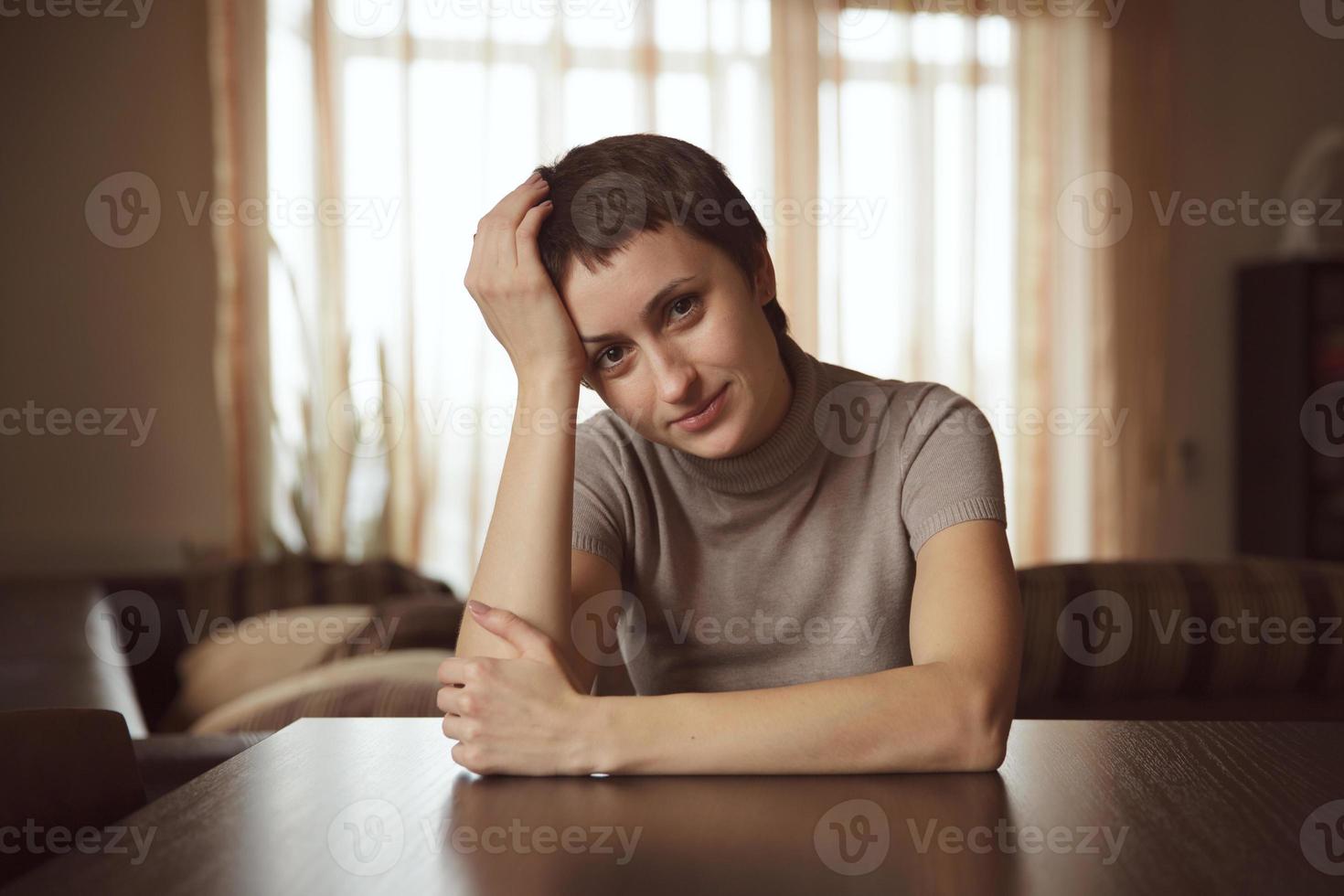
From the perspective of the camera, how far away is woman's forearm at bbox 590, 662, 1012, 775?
2.95 feet

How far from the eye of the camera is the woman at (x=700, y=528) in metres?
0.92

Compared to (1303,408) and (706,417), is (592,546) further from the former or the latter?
(1303,408)

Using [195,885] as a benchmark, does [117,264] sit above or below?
above

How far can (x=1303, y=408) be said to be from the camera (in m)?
4.34

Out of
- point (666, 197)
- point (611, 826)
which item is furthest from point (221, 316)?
point (611, 826)

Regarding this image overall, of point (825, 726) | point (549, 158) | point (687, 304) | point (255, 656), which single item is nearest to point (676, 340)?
point (687, 304)

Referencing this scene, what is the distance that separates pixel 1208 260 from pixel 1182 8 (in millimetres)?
998

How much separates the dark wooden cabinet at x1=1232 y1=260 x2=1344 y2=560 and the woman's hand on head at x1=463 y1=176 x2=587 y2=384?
3.94 m

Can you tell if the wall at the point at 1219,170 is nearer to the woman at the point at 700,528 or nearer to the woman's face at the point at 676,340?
the woman at the point at 700,528

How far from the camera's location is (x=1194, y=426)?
4.72m

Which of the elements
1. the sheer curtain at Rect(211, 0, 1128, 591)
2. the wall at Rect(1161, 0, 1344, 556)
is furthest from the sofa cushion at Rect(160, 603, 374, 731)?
the wall at Rect(1161, 0, 1344, 556)

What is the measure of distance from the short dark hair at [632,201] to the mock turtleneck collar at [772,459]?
173 mm

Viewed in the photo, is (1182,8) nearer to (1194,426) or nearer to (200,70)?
(1194,426)

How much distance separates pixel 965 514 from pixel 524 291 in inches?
19.8
